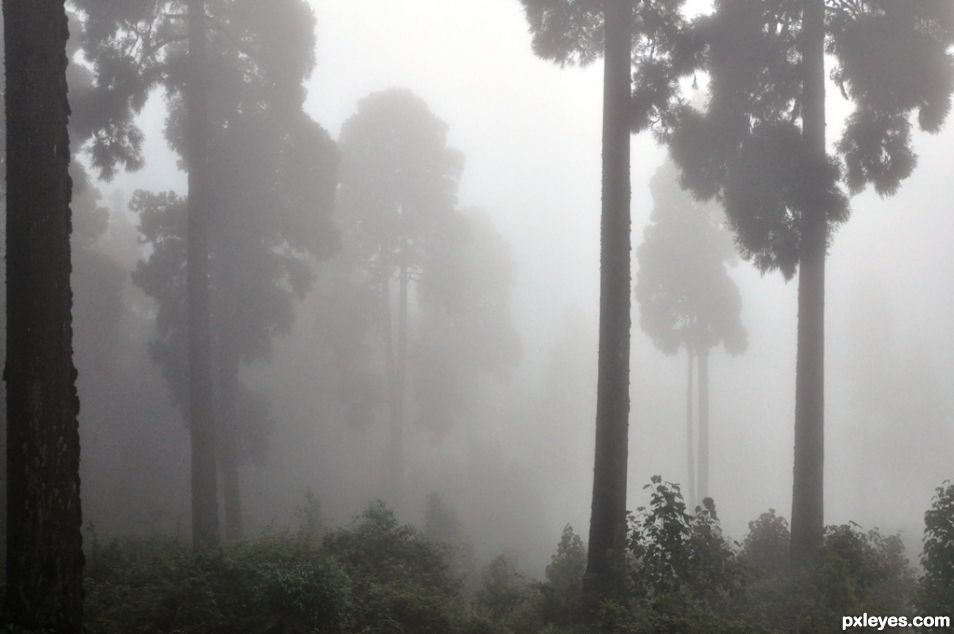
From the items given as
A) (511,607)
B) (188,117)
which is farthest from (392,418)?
(511,607)

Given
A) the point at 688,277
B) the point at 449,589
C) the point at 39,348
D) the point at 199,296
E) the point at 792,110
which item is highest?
the point at 792,110

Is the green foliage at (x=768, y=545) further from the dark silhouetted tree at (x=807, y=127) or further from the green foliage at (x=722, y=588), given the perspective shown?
the green foliage at (x=722, y=588)

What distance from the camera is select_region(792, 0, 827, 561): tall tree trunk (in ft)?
37.0

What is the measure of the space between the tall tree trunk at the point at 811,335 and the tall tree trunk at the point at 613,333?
11.1 ft

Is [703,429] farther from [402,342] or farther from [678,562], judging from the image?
[678,562]

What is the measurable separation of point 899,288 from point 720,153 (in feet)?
302

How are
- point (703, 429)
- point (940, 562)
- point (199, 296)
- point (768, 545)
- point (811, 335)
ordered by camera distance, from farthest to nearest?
point (703, 429) → point (199, 296) → point (768, 545) → point (811, 335) → point (940, 562)

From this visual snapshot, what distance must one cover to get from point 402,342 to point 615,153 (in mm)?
18202

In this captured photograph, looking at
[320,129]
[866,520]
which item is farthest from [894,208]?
[320,129]

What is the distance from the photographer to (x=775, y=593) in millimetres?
9820

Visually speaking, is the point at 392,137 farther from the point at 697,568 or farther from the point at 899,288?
the point at 899,288

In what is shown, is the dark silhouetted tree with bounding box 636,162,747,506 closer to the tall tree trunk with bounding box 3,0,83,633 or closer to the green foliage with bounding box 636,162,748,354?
the green foliage with bounding box 636,162,748,354

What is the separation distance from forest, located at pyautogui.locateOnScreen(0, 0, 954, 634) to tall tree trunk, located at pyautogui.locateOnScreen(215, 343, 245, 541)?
90mm

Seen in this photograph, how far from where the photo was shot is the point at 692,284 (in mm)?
26703
